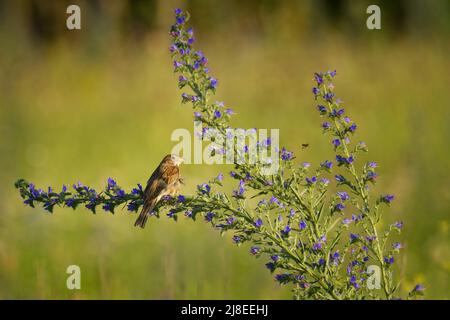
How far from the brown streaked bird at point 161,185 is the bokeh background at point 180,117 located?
72cm

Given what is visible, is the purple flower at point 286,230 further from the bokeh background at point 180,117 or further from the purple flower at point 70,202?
the bokeh background at point 180,117

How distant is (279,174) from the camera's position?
3.42 metres

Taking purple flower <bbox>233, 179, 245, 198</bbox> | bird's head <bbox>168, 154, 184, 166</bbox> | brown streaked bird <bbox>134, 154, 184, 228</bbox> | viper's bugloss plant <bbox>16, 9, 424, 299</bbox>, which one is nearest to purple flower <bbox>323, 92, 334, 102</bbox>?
viper's bugloss plant <bbox>16, 9, 424, 299</bbox>

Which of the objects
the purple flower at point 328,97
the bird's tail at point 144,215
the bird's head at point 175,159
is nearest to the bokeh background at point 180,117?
the bird's head at point 175,159

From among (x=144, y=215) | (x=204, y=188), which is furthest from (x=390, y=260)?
(x=144, y=215)

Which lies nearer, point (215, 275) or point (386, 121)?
point (215, 275)

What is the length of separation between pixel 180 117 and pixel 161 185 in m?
6.09

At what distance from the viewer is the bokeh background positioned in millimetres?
5988

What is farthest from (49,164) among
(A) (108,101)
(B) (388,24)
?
(B) (388,24)

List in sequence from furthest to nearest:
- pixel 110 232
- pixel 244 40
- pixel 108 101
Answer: pixel 244 40, pixel 108 101, pixel 110 232

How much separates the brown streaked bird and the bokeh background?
72cm

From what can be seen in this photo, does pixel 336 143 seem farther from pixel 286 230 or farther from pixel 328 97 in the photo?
pixel 286 230
